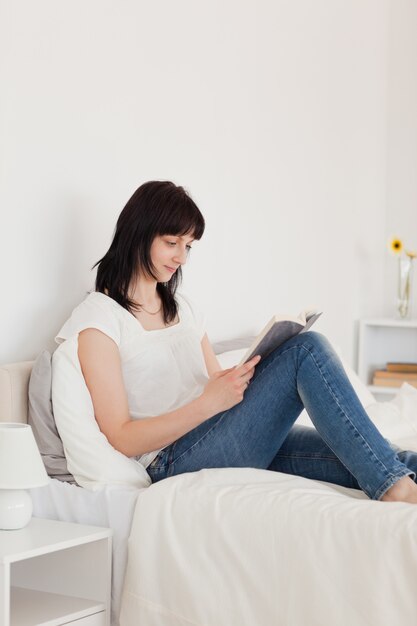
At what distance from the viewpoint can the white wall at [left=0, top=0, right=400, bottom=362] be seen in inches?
89.8

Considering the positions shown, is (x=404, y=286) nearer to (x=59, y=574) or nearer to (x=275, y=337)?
(x=275, y=337)

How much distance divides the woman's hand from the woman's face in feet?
1.23

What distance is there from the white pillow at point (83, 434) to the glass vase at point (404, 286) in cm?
238

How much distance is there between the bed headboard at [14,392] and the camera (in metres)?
2.05

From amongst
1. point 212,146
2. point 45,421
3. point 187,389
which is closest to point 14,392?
point 45,421

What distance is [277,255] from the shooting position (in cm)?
348

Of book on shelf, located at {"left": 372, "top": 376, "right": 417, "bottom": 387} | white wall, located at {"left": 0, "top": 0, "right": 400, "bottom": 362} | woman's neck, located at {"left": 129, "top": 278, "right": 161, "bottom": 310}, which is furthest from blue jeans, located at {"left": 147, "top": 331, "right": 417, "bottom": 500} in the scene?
book on shelf, located at {"left": 372, "top": 376, "right": 417, "bottom": 387}

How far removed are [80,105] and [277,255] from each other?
125 cm

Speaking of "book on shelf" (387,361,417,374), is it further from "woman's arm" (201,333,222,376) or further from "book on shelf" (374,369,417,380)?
"woman's arm" (201,333,222,376)

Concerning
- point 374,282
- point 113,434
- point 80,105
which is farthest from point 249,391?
point 374,282

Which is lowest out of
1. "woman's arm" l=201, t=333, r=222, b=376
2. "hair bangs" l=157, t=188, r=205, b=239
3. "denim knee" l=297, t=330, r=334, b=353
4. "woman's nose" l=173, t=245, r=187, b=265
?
"woman's arm" l=201, t=333, r=222, b=376

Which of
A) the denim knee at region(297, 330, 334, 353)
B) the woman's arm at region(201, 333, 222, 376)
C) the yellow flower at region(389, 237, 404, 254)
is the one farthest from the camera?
the yellow flower at region(389, 237, 404, 254)

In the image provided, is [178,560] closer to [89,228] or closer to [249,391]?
[249,391]

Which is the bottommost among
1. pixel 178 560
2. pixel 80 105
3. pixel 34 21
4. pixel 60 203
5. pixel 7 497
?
pixel 178 560
